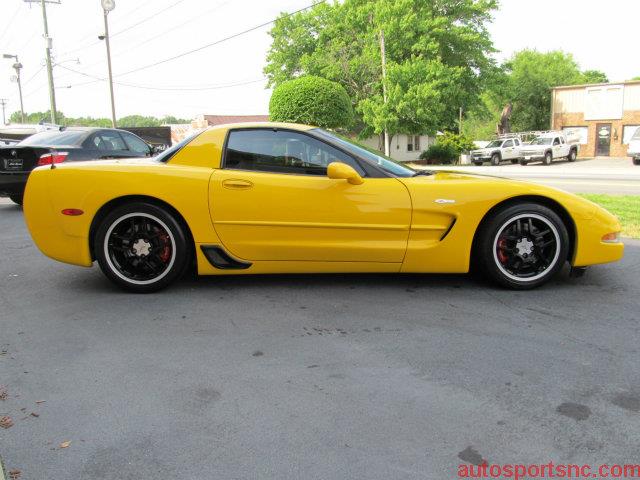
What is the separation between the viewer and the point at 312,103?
1133 inches

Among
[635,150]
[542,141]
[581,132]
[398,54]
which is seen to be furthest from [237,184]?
[581,132]

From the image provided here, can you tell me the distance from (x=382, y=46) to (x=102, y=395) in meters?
33.2

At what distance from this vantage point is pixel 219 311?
394 cm

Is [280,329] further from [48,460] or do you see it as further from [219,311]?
[48,460]

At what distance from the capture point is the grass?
22.0ft

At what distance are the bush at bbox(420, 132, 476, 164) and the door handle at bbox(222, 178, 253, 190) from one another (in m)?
35.5

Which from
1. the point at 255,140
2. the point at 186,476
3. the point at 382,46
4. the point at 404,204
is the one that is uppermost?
the point at 382,46

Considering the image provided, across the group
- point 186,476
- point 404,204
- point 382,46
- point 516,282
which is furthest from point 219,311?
point 382,46

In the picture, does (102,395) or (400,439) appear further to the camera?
(102,395)

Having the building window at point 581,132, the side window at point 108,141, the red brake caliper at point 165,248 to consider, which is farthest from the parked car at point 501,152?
the red brake caliper at point 165,248

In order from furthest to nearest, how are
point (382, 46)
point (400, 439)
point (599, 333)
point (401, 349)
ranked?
point (382, 46) < point (599, 333) < point (401, 349) < point (400, 439)

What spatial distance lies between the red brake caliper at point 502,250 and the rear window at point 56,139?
25.9 feet

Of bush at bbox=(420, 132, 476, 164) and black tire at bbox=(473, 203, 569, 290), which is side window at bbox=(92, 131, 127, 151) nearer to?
black tire at bbox=(473, 203, 569, 290)

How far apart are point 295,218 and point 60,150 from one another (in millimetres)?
6665
